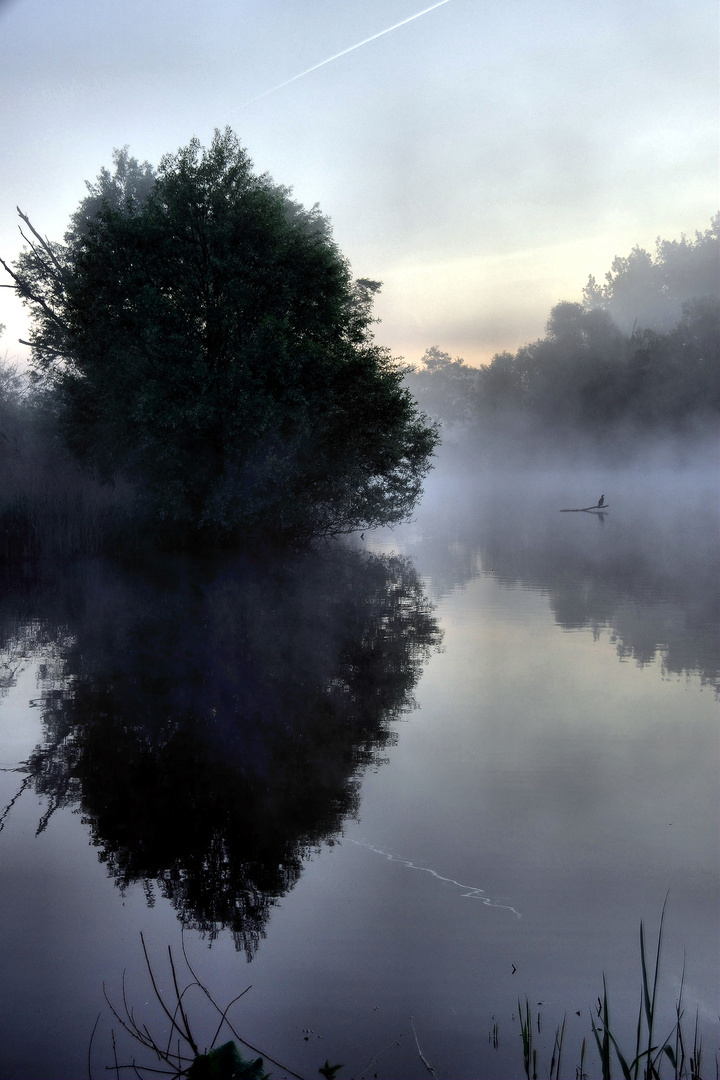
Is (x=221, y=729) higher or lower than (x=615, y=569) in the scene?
lower

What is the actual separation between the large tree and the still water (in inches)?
377

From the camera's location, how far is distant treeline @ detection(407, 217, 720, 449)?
2933 inches

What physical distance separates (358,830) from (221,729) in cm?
274

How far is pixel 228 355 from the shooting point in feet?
78.0

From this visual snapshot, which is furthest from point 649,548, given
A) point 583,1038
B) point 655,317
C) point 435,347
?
point 435,347

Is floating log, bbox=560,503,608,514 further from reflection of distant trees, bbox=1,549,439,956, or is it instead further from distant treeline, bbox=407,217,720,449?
distant treeline, bbox=407,217,720,449

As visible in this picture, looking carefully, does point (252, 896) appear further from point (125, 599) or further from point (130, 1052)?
point (125, 599)

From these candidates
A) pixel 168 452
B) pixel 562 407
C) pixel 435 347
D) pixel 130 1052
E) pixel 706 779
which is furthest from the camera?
pixel 435 347

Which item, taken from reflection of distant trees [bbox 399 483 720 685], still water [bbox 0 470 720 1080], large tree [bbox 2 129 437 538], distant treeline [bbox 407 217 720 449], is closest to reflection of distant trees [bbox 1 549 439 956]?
still water [bbox 0 470 720 1080]

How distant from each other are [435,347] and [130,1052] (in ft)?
521

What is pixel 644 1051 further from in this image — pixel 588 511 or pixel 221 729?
pixel 588 511

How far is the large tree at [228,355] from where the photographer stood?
74.1ft

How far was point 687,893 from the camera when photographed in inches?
198

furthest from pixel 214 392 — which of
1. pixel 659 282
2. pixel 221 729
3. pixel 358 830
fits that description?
pixel 659 282
